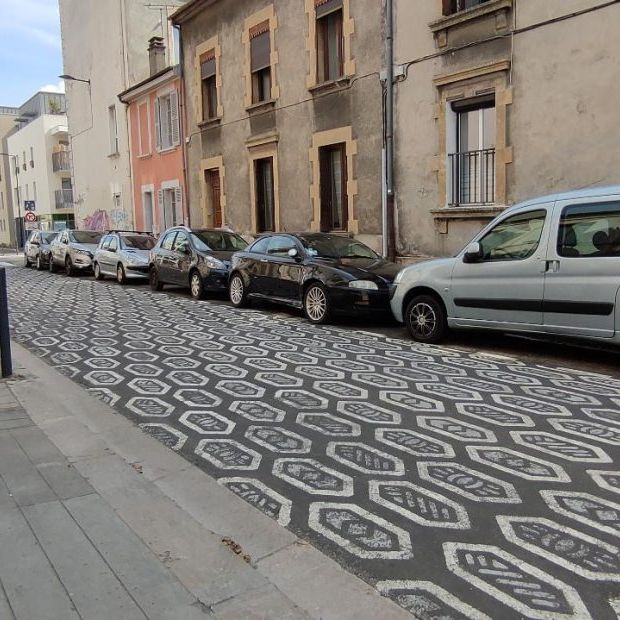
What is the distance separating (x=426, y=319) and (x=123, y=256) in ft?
37.5

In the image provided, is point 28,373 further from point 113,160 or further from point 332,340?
point 113,160

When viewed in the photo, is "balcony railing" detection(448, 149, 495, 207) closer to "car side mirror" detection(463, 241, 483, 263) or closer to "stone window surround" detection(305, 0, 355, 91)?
"stone window surround" detection(305, 0, 355, 91)

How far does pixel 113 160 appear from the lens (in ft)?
92.3

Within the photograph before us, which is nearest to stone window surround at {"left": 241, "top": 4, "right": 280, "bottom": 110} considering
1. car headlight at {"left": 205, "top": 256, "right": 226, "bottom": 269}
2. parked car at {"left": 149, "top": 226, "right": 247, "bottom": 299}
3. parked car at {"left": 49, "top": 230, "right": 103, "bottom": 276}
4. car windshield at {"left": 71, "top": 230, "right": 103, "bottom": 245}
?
parked car at {"left": 149, "top": 226, "right": 247, "bottom": 299}

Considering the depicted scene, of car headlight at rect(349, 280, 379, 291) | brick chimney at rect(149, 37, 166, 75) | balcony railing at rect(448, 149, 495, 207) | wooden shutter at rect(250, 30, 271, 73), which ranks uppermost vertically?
brick chimney at rect(149, 37, 166, 75)

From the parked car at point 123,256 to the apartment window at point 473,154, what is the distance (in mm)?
8791

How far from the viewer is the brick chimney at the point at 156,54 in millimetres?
24906

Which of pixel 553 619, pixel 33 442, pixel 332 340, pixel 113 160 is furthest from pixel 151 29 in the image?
pixel 553 619

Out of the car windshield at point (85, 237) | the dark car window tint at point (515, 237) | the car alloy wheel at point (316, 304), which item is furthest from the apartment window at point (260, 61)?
the dark car window tint at point (515, 237)

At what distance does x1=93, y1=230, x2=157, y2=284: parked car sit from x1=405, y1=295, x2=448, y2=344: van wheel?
10.4m

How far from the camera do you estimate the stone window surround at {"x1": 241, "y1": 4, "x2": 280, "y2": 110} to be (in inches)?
642

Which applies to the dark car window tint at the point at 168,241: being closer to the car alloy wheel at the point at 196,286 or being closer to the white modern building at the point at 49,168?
the car alloy wheel at the point at 196,286

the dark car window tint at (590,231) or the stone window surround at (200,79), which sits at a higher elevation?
the stone window surround at (200,79)

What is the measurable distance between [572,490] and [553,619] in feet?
4.21
